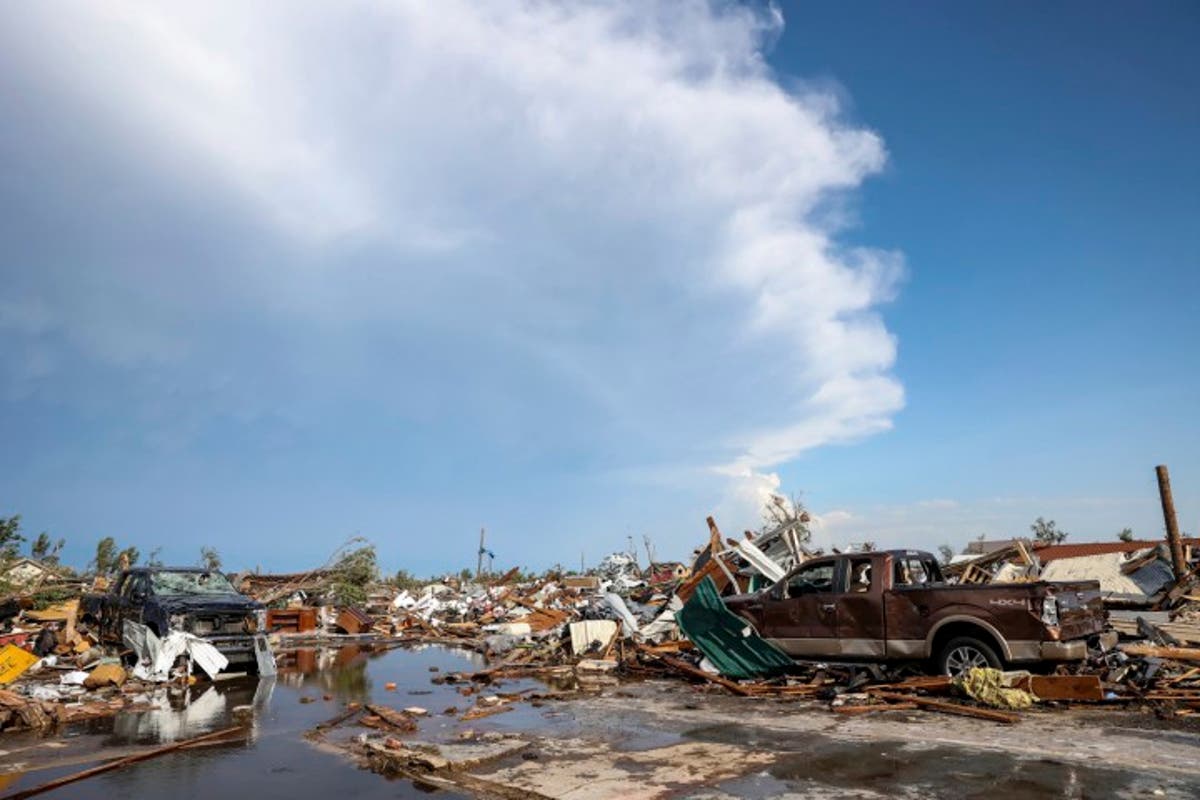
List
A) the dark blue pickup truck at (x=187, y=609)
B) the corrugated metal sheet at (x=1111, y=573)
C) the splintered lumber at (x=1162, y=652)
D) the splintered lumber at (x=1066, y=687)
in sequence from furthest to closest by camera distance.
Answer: the corrugated metal sheet at (x=1111, y=573) < the dark blue pickup truck at (x=187, y=609) < the splintered lumber at (x=1162, y=652) < the splintered lumber at (x=1066, y=687)

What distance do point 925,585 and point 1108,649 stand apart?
7.97 feet

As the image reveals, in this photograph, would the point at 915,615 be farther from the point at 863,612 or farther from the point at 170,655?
the point at 170,655

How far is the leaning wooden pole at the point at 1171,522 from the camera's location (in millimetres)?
16047

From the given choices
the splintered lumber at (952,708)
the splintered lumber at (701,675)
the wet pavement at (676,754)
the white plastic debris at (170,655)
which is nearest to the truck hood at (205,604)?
the white plastic debris at (170,655)

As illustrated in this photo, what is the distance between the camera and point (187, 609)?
1209cm

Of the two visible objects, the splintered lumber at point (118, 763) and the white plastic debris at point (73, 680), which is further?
the white plastic debris at point (73, 680)

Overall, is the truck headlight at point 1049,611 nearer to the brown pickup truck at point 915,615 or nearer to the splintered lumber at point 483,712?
the brown pickup truck at point 915,615

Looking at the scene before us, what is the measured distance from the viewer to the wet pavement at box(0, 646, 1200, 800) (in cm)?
580

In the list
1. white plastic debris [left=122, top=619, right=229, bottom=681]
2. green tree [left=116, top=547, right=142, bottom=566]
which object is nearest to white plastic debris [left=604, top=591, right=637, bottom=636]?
white plastic debris [left=122, top=619, right=229, bottom=681]

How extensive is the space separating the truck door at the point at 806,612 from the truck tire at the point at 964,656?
4.67ft

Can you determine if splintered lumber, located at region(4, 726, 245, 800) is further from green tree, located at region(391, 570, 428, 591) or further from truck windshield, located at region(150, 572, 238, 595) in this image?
green tree, located at region(391, 570, 428, 591)

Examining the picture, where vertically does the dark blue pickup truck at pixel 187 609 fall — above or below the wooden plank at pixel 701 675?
above

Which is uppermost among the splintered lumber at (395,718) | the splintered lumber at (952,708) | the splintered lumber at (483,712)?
the splintered lumber at (952,708)

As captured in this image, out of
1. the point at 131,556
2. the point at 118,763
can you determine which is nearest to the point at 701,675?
the point at 118,763
